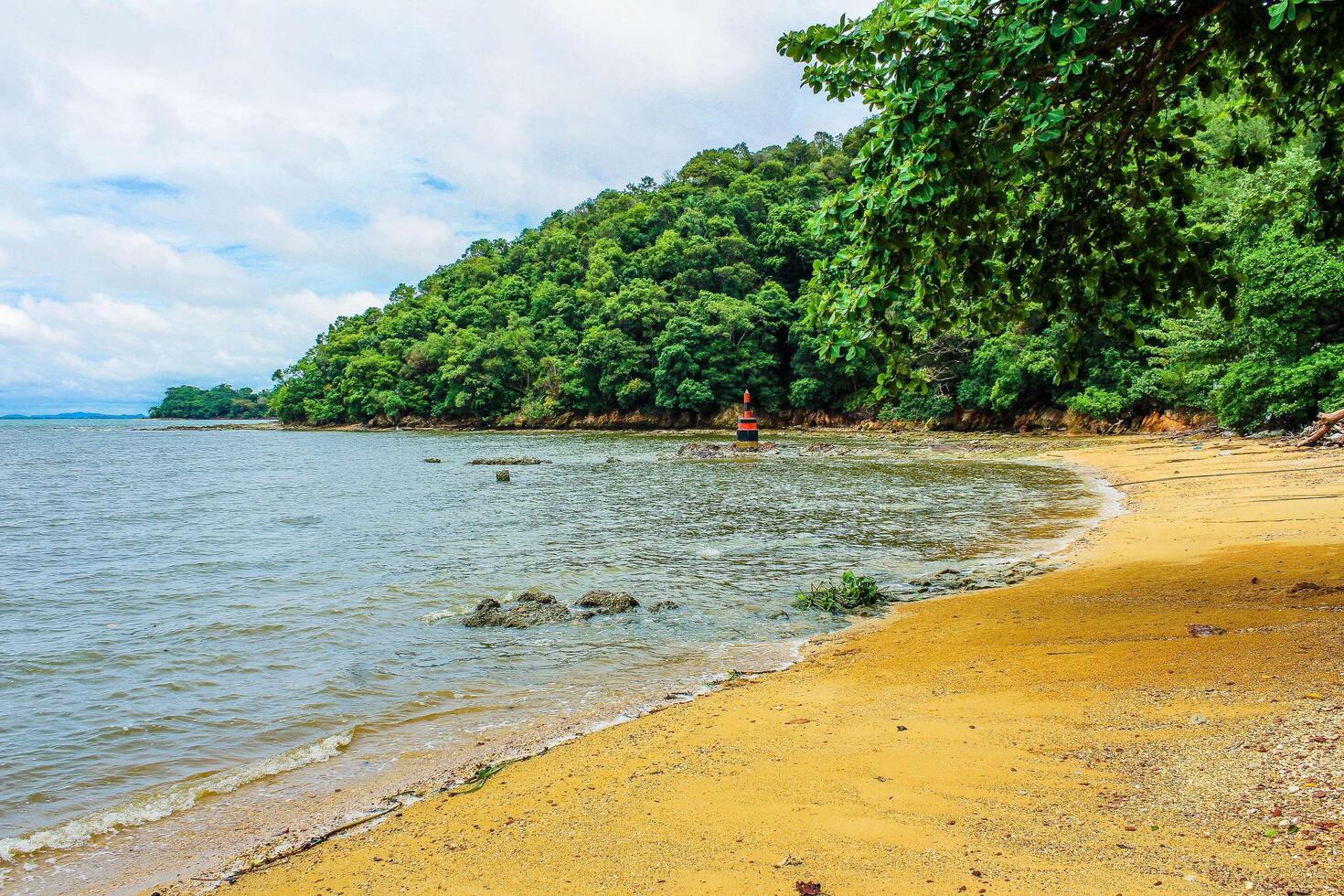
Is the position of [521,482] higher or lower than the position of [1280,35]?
lower

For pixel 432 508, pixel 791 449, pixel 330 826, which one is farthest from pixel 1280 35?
pixel 791 449

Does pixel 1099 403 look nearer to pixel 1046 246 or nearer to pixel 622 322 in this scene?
pixel 1046 246

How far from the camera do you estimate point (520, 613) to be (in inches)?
376

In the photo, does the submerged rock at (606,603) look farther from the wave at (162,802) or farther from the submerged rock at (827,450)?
the submerged rock at (827,450)

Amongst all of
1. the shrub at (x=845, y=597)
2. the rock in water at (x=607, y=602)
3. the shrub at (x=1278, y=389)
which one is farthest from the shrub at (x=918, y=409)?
the rock in water at (x=607, y=602)

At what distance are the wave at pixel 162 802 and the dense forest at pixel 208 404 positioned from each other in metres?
186

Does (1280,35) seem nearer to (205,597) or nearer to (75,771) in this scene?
(75,771)

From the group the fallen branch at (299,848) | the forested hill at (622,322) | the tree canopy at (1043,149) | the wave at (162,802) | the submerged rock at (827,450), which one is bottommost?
the wave at (162,802)

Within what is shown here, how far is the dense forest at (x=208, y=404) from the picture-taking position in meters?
171

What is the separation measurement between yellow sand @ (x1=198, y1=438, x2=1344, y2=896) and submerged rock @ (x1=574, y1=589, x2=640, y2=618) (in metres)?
3.20

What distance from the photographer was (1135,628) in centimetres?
671

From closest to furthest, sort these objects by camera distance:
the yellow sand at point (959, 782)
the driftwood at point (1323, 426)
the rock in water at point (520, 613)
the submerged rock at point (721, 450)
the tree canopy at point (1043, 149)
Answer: the yellow sand at point (959, 782)
the tree canopy at point (1043, 149)
the rock in water at point (520, 613)
the driftwood at point (1323, 426)
the submerged rock at point (721, 450)

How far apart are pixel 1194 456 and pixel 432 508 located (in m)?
23.7

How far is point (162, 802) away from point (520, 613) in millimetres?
4705
